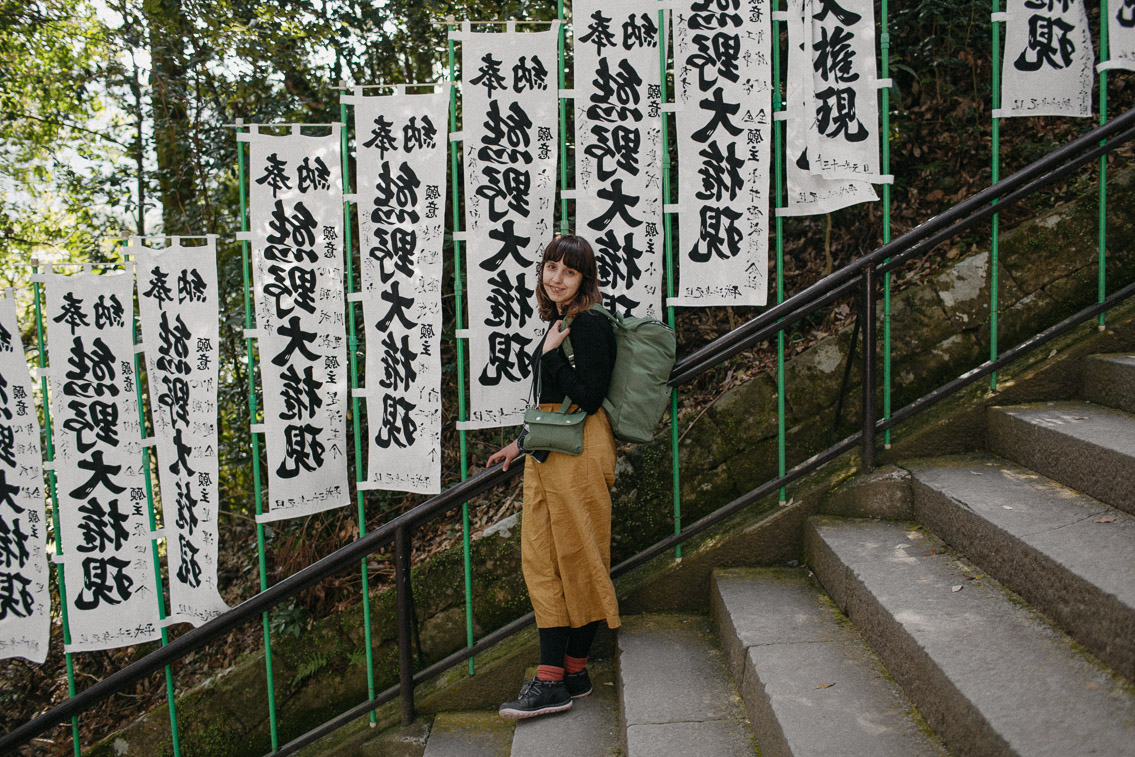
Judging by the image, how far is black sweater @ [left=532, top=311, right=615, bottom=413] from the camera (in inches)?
116

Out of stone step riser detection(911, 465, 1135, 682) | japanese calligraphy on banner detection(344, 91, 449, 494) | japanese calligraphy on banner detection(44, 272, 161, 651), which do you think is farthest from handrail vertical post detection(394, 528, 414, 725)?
stone step riser detection(911, 465, 1135, 682)

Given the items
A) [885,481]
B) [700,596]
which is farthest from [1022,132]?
[700,596]

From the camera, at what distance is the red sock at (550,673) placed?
3178 mm

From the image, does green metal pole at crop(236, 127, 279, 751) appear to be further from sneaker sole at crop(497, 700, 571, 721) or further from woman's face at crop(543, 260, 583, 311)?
woman's face at crop(543, 260, 583, 311)

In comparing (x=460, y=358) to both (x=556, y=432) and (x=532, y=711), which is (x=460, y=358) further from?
(x=532, y=711)

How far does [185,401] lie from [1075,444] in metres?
3.89

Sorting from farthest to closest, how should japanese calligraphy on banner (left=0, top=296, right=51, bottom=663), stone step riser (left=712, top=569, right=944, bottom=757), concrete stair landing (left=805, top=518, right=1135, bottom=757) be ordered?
japanese calligraphy on banner (left=0, top=296, right=51, bottom=663)
stone step riser (left=712, top=569, right=944, bottom=757)
concrete stair landing (left=805, top=518, right=1135, bottom=757)

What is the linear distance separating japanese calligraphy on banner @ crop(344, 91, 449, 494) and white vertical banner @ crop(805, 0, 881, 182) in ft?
5.72

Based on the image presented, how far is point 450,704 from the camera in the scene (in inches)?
140

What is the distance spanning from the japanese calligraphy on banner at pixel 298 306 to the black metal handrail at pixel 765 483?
1.59 feet

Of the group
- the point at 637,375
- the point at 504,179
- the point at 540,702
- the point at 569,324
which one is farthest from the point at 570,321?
the point at 540,702

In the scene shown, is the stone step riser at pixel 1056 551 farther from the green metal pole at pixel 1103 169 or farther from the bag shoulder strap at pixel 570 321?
the bag shoulder strap at pixel 570 321

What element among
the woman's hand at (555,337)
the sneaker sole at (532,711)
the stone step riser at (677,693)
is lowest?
the sneaker sole at (532,711)

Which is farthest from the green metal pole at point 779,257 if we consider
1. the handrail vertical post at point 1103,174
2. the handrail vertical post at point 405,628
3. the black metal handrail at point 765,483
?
the handrail vertical post at point 405,628
